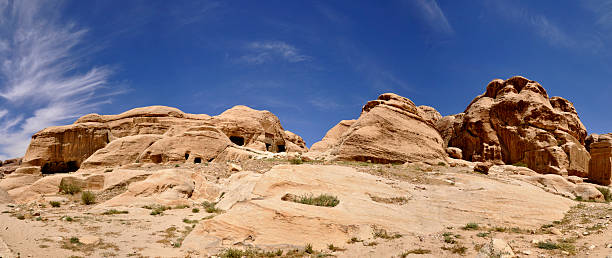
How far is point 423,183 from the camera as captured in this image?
17047 millimetres

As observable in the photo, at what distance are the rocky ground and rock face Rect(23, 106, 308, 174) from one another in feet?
48.9

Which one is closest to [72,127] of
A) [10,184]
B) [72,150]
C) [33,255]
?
[72,150]

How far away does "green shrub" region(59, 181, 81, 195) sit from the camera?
64.4ft

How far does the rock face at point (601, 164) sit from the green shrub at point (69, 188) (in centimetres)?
3900

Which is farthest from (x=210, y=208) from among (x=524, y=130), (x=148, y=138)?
(x=524, y=130)

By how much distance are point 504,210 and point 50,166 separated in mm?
45622

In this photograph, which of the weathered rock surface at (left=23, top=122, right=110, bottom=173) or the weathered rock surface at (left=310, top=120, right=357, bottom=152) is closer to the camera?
the weathered rock surface at (left=23, top=122, right=110, bottom=173)

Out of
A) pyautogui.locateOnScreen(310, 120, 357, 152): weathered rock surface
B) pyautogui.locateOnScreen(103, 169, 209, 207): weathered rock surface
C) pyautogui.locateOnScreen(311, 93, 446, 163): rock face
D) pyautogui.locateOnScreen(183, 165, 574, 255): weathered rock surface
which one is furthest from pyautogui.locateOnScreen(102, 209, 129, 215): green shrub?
pyautogui.locateOnScreen(310, 120, 357, 152): weathered rock surface

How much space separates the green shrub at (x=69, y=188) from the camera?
19622 millimetres

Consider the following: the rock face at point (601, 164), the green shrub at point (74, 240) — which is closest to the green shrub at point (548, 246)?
the green shrub at point (74, 240)

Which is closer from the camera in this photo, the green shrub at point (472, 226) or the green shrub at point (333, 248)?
the green shrub at point (333, 248)

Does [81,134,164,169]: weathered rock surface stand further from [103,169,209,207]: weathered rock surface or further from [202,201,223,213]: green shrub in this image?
[202,201,223,213]: green shrub

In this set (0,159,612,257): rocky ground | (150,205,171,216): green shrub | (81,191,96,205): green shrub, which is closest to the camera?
(0,159,612,257): rocky ground

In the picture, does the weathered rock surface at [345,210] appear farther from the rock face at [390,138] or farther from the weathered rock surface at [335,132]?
the weathered rock surface at [335,132]
